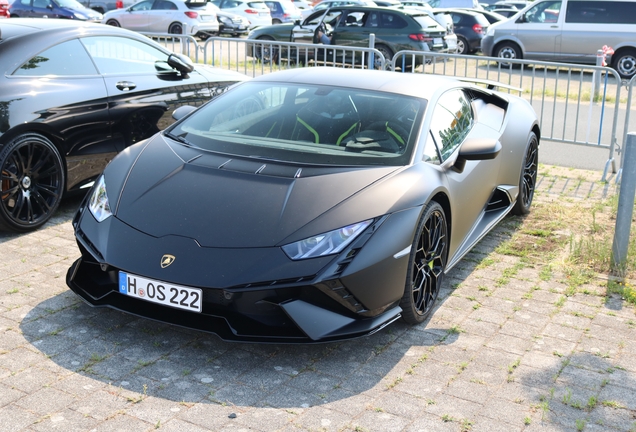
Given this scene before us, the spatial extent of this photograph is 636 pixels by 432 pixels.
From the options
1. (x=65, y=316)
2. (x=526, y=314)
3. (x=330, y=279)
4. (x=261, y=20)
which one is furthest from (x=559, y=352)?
(x=261, y=20)

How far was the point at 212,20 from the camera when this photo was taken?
91.8 feet

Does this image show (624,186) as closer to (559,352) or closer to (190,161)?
(559,352)

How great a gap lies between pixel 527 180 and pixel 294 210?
11.9 ft

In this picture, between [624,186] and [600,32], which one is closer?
[624,186]

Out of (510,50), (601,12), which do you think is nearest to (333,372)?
(601,12)

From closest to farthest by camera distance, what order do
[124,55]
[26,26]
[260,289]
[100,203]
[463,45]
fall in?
[260,289] < [100,203] < [26,26] < [124,55] < [463,45]

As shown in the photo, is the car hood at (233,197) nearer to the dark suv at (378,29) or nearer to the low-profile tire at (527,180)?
the low-profile tire at (527,180)

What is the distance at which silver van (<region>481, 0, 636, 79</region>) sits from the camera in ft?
64.1

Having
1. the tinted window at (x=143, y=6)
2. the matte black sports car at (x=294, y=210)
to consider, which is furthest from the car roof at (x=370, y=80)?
the tinted window at (x=143, y=6)

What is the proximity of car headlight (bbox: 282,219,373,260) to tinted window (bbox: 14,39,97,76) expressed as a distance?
334cm

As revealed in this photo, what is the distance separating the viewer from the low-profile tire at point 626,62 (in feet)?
63.9

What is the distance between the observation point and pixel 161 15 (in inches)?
1085

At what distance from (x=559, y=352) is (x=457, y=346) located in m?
0.57

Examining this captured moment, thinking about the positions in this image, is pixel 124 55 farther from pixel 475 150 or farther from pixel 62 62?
pixel 475 150
